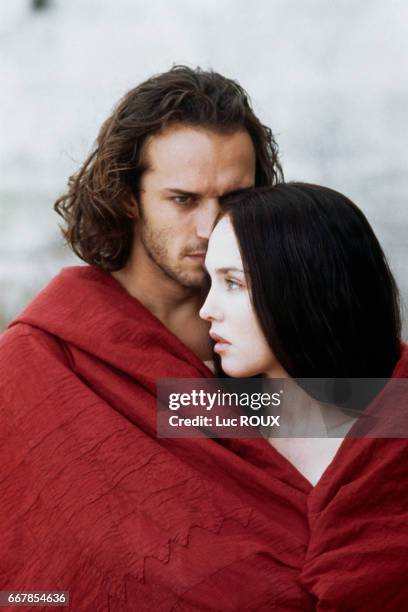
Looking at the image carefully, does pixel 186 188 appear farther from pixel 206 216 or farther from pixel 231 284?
pixel 231 284

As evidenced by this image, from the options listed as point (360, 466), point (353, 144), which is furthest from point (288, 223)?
point (353, 144)

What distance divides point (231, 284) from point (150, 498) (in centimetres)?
40

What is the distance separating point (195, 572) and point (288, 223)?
1.99 feet

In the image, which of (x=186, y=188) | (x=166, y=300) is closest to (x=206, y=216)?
(x=186, y=188)

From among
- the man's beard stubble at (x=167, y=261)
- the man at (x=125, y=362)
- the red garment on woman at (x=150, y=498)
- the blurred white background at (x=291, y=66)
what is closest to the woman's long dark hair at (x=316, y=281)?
the red garment on woman at (x=150, y=498)

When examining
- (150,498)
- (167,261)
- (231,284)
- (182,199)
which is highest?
(182,199)

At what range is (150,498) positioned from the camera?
1.74m

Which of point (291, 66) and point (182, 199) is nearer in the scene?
point (182, 199)

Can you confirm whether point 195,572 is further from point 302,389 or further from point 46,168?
point 46,168

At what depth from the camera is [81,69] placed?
10.2 feet

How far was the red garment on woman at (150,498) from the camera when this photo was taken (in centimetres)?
164

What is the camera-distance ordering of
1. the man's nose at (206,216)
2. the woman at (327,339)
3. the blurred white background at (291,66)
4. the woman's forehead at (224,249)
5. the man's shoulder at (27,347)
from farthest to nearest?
the blurred white background at (291,66) < the man's nose at (206,216) < the man's shoulder at (27,347) < the woman's forehead at (224,249) < the woman at (327,339)
